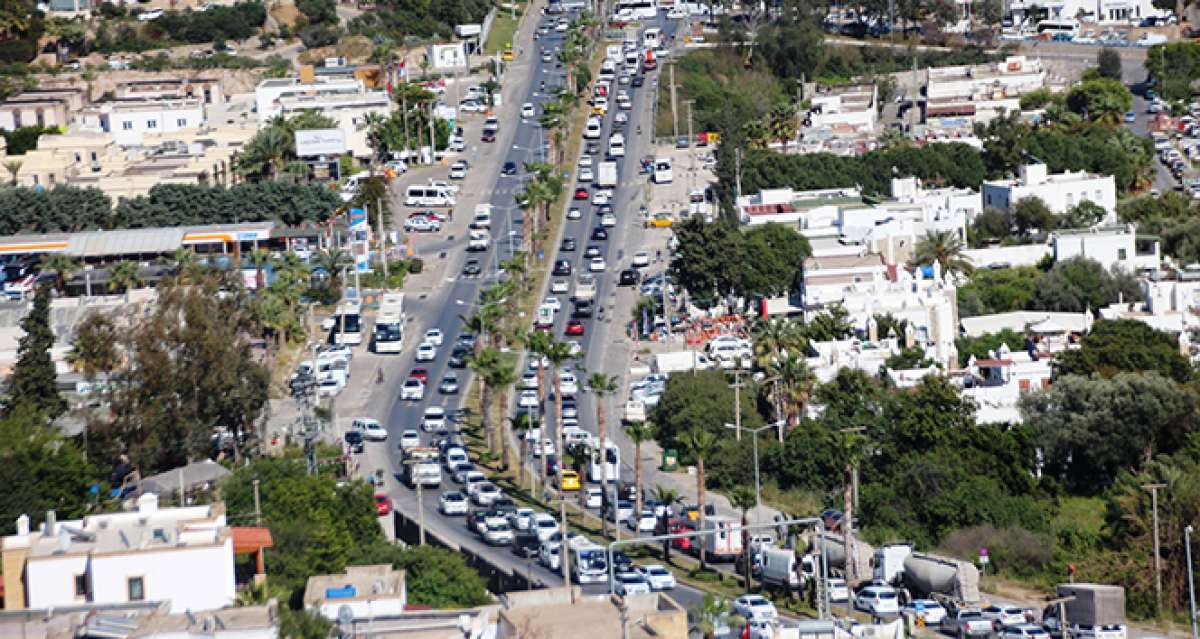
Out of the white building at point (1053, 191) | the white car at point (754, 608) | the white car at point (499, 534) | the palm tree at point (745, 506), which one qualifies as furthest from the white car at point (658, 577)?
the white building at point (1053, 191)

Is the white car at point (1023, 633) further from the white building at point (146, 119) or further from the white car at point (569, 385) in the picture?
the white building at point (146, 119)

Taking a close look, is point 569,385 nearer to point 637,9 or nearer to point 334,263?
point 334,263

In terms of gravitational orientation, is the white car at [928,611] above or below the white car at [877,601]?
below

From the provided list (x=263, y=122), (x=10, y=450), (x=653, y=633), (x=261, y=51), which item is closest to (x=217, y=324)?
(x=10, y=450)

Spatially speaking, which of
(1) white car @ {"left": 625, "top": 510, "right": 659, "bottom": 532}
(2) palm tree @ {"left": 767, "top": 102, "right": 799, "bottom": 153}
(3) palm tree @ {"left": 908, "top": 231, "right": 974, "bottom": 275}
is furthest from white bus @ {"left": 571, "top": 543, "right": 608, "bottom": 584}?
(2) palm tree @ {"left": 767, "top": 102, "right": 799, "bottom": 153}

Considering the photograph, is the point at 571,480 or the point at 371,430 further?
the point at 371,430

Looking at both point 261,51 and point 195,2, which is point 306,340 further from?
point 195,2

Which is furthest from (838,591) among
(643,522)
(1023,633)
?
(643,522)
